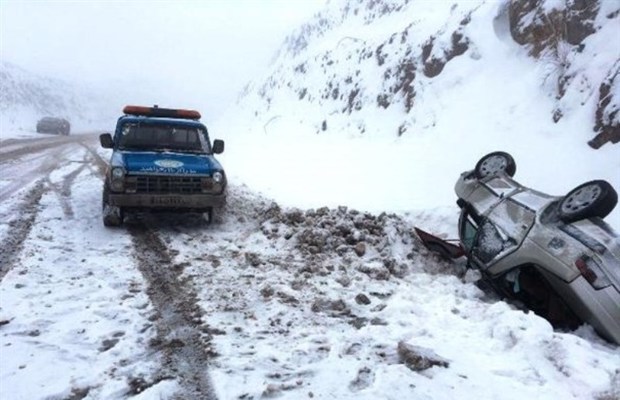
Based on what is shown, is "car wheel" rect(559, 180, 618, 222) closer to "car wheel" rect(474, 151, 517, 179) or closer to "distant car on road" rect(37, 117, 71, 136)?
"car wheel" rect(474, 151, 517, 179)

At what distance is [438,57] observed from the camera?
47.2ft

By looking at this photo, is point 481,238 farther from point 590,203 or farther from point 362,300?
point 362,300

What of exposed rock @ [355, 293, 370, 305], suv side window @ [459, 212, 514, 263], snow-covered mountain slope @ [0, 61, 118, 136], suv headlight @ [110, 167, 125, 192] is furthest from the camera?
snow-covered mountain slope @ [0, 61, 118, 136]

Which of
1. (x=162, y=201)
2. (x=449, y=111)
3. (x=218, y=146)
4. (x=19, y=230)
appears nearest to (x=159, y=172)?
(x=162, y=201)

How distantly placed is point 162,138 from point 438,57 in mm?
8516

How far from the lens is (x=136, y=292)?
17.7ft

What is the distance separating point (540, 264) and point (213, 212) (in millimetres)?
5318

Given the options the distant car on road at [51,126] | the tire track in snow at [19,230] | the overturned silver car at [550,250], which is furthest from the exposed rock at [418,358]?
the distant car on road at [51,126]

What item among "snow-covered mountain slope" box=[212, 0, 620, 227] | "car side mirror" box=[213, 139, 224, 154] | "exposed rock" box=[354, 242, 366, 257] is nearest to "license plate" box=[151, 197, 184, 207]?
"car side mirror" box=[213, 139, 224, 154]

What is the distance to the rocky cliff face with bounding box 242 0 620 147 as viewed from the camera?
9.78 metres

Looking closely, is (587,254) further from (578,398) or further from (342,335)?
(342,335)

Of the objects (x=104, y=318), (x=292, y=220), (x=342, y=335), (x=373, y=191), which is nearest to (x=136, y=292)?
(x=104, y=318)

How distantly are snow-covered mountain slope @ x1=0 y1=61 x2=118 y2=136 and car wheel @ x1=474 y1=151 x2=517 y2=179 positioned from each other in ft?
136

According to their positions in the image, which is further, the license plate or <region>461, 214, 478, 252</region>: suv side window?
the license plate
